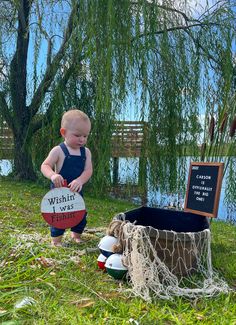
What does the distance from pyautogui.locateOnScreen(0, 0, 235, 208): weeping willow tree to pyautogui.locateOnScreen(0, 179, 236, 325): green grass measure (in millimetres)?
2148

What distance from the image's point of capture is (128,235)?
213 centimetres

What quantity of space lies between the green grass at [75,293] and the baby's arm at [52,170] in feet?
1.45

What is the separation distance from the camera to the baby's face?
2.62 meters

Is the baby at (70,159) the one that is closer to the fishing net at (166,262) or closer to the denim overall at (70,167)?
Answer: the denim overall at (70,167)

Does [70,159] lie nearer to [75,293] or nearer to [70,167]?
[70,167]

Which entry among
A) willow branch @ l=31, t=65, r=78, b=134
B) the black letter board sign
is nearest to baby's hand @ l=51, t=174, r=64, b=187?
the black letter board sign

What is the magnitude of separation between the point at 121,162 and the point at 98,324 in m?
3.77

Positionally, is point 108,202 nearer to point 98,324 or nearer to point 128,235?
point 128,235

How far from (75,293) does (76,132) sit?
111 centimetres

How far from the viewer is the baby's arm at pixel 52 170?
2.56 m

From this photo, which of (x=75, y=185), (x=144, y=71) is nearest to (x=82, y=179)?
(x=75, y=185)

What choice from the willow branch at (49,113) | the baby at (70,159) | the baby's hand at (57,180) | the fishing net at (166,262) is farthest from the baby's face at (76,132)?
the willow branch at (49,113)

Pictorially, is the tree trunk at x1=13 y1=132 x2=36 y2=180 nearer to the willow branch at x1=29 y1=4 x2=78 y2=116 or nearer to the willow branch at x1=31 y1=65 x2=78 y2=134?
the willow branch at x1=31 y1=65 x2=78 y2=134

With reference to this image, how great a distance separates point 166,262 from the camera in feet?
7.16
